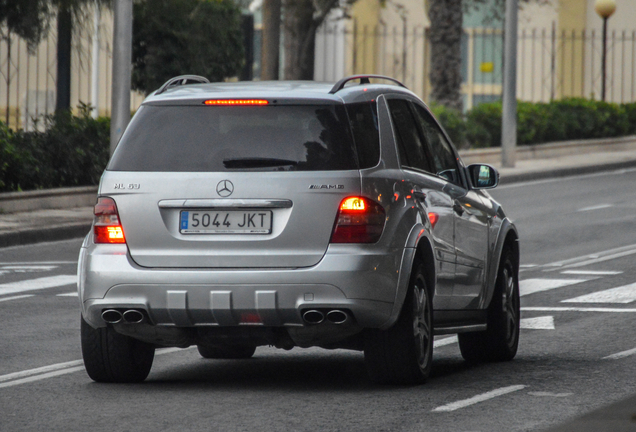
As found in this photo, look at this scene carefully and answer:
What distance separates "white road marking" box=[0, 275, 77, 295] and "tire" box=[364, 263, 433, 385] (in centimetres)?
603

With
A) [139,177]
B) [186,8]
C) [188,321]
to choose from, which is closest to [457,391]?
[188,321]

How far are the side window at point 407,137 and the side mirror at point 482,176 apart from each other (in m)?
0.64

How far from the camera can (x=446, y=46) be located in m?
31.1

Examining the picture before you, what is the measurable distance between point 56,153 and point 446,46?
12549 millimetres

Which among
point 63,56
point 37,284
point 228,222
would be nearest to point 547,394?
point 228,222

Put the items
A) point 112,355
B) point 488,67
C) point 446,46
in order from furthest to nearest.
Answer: point 488,67
point 446,46
point 112,355

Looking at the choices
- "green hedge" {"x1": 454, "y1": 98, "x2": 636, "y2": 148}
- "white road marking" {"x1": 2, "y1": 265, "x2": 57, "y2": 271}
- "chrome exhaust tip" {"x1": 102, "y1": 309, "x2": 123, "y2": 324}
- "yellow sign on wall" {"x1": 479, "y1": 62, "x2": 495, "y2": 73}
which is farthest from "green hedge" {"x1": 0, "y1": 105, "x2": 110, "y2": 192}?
"yellow sign on wall" {"x1": 479, "y1": 62, "x2": 495, "y2": 73}

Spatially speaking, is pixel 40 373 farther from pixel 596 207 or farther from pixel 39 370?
pixel 596 207

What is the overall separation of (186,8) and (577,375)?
15230 mm

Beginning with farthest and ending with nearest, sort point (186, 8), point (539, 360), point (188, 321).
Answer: point (186, 8)
point (539, 360)
point (188, 321)

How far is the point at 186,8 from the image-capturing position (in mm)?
22469

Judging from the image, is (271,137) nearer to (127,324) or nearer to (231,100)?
(231,100)

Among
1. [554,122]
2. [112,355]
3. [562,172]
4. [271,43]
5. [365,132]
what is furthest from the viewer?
[554,122]

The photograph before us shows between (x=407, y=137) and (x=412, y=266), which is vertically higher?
(x=407, y=137)
